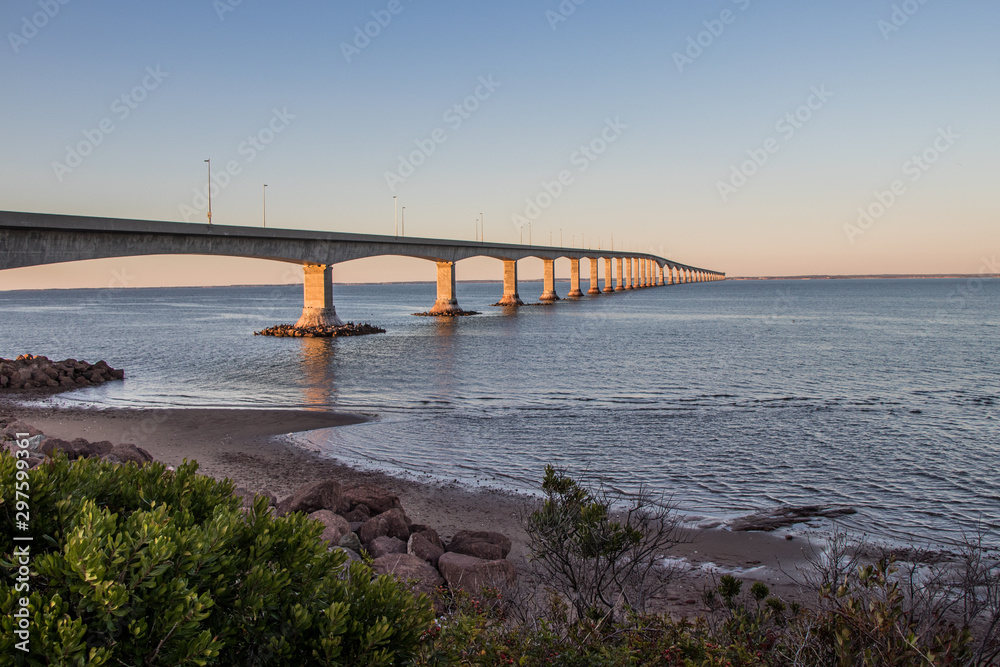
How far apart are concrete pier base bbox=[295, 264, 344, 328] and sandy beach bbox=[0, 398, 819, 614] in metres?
31.4

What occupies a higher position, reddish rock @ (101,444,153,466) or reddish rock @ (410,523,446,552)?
reddish rock @ (101,444,153,466)

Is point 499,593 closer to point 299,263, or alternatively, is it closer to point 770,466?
point 770,466

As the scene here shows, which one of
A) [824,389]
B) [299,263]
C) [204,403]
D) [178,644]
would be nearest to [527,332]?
[299,263]

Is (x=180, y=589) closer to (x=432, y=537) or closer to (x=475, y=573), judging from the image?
(x=475, y=573)

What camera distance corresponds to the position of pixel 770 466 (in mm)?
14594

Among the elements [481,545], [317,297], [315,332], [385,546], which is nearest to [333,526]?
[385,546]

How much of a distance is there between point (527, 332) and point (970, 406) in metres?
35.2

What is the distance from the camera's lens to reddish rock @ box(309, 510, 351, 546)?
8406 mm

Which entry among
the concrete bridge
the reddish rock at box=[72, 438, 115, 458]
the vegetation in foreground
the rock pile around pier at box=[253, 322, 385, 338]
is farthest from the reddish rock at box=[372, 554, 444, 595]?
the rock pile around pier at box=[253, 322, 385, 338]

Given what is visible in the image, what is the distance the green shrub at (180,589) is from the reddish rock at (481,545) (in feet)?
15.4

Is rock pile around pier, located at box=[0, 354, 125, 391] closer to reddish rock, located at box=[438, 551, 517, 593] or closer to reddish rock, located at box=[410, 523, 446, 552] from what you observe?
reddish rock, located at box=[410, 523, 446, 552]

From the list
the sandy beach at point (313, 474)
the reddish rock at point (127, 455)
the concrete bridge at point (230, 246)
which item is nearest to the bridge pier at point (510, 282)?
the concrete bridge at point (230, 246)

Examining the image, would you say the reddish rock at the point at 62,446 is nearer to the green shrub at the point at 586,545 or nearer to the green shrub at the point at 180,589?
the green shrub at the point at 180,589

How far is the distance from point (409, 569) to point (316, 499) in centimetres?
277
